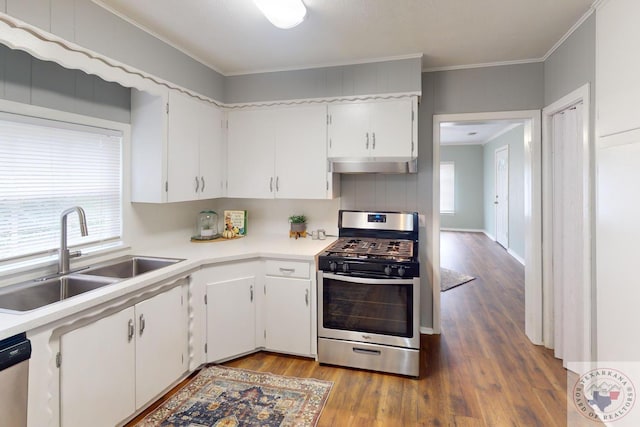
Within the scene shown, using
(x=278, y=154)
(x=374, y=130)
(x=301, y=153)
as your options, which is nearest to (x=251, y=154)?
(x=278, y=154)

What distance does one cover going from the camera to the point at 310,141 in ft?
10.1

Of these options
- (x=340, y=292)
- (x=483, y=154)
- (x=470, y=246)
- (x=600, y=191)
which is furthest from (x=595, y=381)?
(x=483, y=154)

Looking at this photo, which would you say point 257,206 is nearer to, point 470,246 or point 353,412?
point 353,412

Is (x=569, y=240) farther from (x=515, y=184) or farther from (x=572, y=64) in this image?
(x=515, y=184)

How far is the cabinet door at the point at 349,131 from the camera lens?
116 inches

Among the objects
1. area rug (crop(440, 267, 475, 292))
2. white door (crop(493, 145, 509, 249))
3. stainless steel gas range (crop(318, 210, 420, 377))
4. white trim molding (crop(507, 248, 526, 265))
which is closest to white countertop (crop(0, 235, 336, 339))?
stainless steel gas range (crop(318, 210, 420, 377))

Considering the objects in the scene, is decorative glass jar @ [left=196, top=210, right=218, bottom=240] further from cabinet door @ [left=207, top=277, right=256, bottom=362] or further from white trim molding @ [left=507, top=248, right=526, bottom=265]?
white trim molding @ [left=507, top=248, right=526, bottom=265]

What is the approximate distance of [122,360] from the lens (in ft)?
6.21

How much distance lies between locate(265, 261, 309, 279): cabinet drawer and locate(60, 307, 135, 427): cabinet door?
41.9 inches

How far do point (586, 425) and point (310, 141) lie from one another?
2727 millimetres

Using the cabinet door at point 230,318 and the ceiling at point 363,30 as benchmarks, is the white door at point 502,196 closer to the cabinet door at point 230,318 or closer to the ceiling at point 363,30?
the ceiling at point 363,30

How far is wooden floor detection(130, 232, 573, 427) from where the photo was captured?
6.84 feet

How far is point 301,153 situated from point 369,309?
4.86 ft

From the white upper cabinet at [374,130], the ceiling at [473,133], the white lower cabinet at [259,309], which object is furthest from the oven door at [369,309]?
the ceiling at [473,133]
